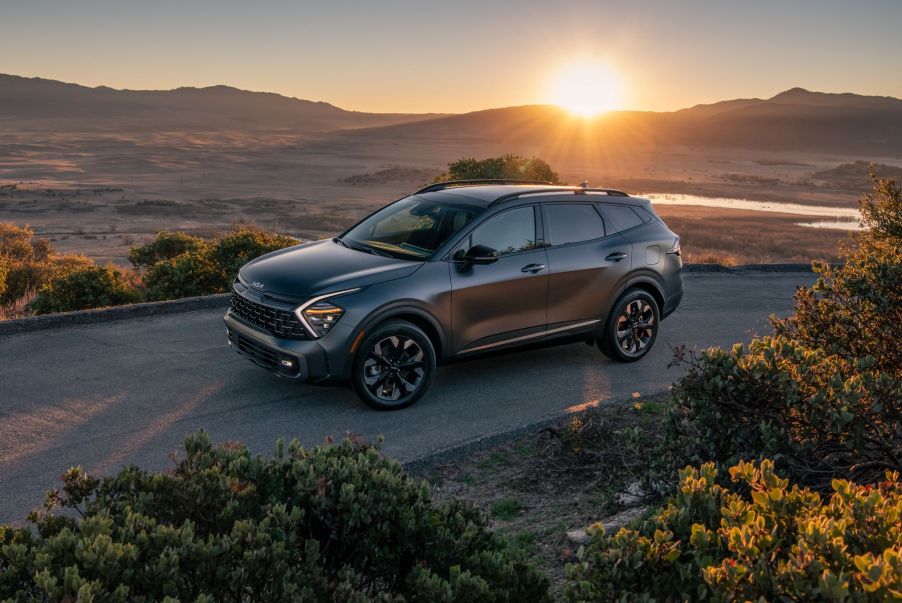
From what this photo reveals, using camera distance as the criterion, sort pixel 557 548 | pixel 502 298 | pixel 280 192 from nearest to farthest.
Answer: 1. pixel 557 548
2. pixel 502 298
3. pixel 280 192

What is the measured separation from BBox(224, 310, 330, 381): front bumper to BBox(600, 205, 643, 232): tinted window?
3.81m

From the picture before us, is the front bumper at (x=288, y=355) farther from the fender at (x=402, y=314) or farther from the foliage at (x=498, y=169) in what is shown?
the foliage at (x=498, y=169)

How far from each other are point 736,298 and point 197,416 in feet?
31.2

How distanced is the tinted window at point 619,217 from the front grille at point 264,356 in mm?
3991

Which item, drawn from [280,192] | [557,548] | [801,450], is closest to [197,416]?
[557,548]

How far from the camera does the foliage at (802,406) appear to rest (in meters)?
4.11

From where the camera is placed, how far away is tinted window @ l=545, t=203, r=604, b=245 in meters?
8.94

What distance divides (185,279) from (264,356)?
6.84 m

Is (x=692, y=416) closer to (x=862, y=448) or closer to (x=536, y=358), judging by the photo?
(x=862, y=448)

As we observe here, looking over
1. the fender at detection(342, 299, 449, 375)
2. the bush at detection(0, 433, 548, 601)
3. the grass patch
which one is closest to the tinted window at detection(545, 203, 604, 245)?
the fender at detection(342, 299, 449, 375)

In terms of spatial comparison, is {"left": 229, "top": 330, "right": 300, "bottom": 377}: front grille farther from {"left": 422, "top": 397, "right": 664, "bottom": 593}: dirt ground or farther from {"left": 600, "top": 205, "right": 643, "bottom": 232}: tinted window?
{"left": 600, "top": 205, "right": 643, "bottom": 232}: tinted window

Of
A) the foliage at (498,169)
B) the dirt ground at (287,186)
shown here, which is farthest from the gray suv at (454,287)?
the dirt ground at (287,186)

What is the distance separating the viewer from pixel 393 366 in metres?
7.78

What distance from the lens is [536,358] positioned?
32.5 ft
